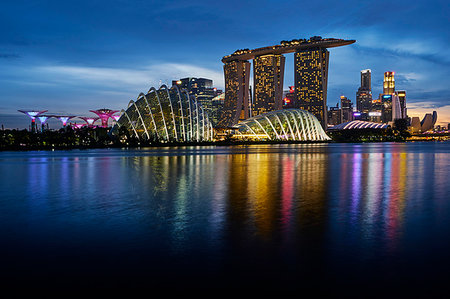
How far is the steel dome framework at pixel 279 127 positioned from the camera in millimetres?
142250

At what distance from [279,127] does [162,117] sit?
4686 centimetres

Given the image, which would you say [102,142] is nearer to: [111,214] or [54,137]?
[54,137]

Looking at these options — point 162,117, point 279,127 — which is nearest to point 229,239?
point 162,117

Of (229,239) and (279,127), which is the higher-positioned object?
(279,127)

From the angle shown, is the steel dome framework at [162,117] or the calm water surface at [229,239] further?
the steel dome framework at [162,117]

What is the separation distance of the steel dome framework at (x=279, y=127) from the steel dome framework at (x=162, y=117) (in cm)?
3031

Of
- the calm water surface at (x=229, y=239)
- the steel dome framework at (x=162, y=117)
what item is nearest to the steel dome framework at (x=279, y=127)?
the steel dome framework at (x=162, y=117)

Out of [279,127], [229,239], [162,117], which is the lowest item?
[229,239]

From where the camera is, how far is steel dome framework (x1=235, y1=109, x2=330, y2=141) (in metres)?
142

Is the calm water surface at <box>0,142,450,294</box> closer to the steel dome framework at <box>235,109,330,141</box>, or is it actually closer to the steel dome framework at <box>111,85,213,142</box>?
the steel dome framework at <box>111,85,213,142</box>

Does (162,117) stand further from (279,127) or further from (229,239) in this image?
(229,239)

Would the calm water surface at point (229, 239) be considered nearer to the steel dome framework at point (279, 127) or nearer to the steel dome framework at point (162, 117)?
the steel dome framework at point (162, 117)

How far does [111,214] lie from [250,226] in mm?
5068

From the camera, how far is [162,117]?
4459 inches
